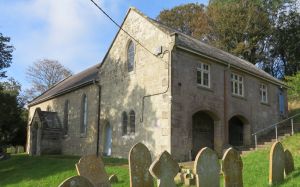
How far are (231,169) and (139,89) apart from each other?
12.9 m

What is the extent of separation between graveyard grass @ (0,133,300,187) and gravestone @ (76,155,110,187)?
3280mm

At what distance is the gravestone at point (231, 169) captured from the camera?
32.6 ft

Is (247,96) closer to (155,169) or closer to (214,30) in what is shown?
(155,169)

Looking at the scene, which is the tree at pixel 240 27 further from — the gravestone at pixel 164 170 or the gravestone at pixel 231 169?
the gravestone at pixel 164 170

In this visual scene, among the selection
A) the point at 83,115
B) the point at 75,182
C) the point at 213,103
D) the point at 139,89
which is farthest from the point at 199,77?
the point at 75,182

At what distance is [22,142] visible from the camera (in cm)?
4616

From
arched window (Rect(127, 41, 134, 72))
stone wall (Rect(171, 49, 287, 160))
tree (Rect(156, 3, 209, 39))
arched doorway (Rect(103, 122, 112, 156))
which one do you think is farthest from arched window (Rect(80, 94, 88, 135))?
tree (Rect(156, 3, 209, 39))

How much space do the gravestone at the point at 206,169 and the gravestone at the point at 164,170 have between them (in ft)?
1.92

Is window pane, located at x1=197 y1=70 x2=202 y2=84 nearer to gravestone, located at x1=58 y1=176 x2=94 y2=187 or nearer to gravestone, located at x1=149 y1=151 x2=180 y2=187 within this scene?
gravestone, located at x1=149 y1=151 x2=180 y2=187

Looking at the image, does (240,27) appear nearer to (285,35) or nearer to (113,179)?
(285,35)

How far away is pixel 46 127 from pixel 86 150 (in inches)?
236

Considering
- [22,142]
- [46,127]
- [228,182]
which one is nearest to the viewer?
[228,182]

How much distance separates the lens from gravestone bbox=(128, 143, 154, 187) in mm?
9320

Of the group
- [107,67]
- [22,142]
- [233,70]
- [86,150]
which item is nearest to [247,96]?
[233,70]
